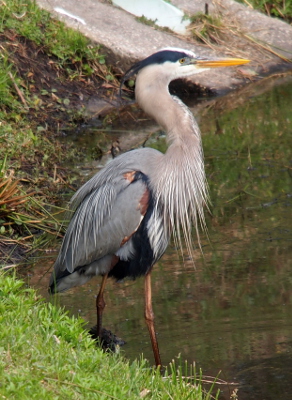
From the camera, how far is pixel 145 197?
5.02 meters

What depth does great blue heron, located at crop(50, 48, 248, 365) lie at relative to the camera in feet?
16.6

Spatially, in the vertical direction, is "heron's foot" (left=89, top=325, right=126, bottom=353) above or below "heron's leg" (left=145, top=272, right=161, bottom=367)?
below

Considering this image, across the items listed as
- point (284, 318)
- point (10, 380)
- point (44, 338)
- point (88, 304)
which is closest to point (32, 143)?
point (88, 304)

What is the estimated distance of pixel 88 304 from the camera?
219 inches

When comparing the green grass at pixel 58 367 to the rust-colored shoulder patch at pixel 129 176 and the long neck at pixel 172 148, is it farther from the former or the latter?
the long neck at pixel 172 148

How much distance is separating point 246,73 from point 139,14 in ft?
6.74

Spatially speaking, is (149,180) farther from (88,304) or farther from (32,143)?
(32,143)

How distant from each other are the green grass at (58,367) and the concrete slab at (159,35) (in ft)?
24.7

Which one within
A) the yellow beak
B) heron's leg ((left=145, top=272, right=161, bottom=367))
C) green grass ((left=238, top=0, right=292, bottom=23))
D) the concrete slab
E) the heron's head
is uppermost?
the yellow beak

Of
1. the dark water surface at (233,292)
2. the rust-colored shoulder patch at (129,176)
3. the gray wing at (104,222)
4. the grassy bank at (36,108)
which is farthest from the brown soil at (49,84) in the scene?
the rust-colored shoulder patch at (129,176)

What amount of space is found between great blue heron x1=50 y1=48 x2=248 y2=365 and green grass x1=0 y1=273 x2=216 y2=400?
3.49 feet

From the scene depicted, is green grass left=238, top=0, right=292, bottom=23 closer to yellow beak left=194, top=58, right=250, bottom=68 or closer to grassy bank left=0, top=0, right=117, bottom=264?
grassy bank left=0, top=0, right=117, bottom=264

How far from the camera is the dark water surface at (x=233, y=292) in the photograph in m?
4.57

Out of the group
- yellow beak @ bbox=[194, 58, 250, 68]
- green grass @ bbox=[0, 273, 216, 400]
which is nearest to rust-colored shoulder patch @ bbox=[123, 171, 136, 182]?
yellow beak @ bbox=[194, 58, 250, 68]
